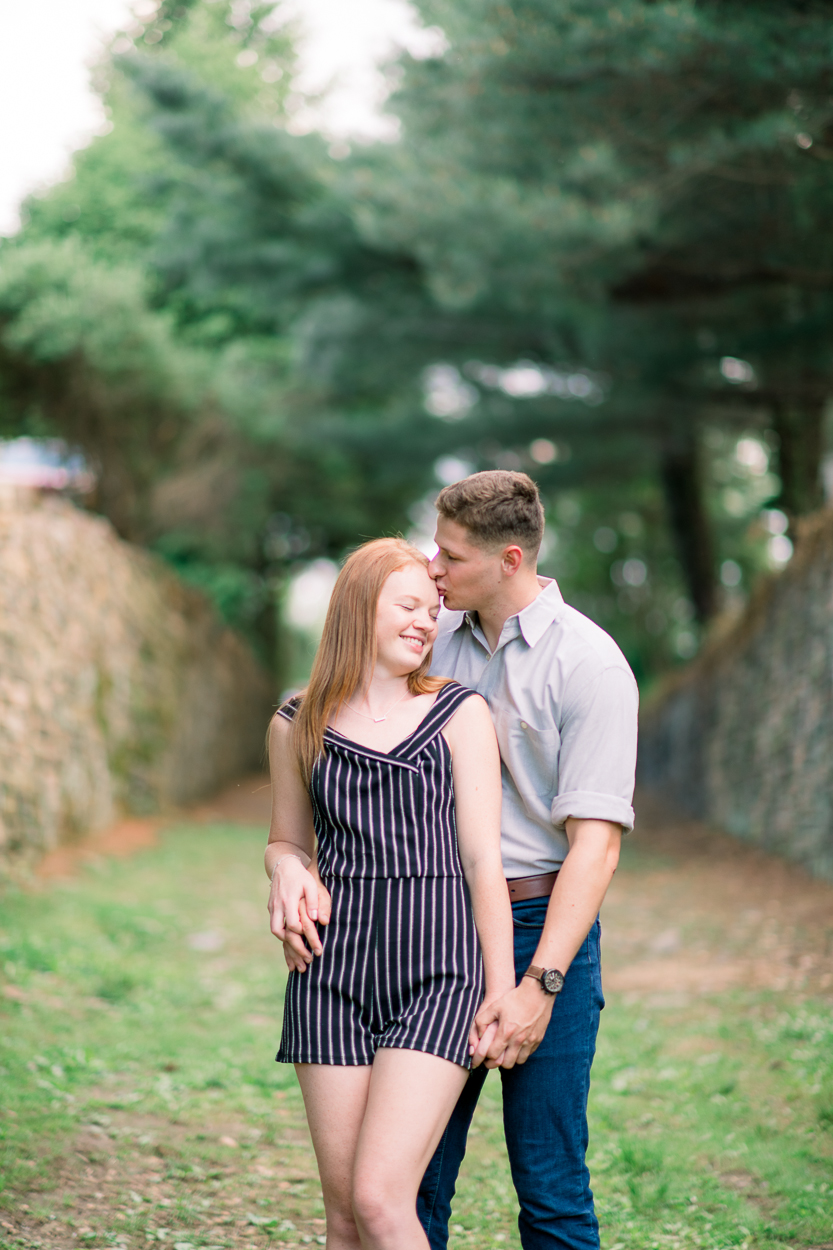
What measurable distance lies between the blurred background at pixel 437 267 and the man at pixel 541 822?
13.8ft

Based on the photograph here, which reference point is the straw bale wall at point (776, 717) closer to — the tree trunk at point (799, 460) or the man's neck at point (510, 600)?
the tree trunk at point (799, 460)

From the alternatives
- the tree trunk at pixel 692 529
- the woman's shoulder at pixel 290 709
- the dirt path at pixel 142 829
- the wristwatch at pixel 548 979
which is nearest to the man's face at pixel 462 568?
the woman's shoulder at pixel 290 709

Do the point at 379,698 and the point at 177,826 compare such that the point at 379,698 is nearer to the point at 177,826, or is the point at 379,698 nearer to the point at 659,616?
the point at 177,826

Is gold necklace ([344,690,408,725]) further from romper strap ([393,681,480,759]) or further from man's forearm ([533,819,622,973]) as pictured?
man's forearm ([533,819,622,973])

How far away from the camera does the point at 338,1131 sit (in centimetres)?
209

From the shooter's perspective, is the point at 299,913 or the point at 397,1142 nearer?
the point at 397,1142

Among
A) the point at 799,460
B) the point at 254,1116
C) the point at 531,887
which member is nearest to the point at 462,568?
the point at 531,887

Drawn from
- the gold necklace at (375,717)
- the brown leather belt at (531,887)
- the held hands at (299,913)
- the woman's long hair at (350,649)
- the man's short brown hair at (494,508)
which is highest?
the man's short brown hair at (494,508)

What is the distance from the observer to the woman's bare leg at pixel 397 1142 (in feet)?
6.50

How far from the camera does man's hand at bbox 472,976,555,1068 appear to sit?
84.6 inches

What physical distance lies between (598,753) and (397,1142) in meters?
0.82

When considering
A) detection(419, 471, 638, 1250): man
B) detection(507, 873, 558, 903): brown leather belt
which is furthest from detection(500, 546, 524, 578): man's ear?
detection(507, 873, 558, 903): brown leather belt

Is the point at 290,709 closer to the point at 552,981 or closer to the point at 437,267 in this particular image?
→ the point at 552,981

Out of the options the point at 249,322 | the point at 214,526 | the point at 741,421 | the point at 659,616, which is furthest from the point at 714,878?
the point at 659,616
